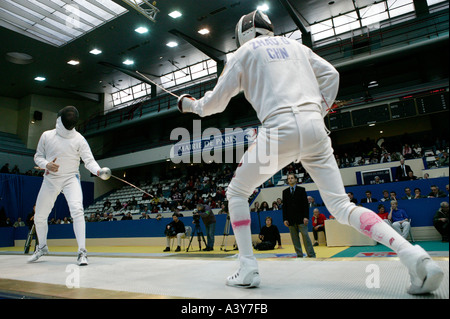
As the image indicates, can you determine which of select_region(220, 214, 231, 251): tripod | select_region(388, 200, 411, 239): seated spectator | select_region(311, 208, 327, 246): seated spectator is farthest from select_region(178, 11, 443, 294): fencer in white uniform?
select_region(220, 214, 231, 251): tripod

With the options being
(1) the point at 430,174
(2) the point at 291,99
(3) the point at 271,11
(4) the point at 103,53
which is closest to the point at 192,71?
(4) the point at 103,53

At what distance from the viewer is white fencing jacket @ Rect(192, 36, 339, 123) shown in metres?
1.64

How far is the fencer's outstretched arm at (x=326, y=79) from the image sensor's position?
71.8 inches

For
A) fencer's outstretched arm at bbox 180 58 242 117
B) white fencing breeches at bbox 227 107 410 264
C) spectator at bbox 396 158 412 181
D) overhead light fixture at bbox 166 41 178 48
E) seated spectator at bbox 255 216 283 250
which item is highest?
overhead light fixture at bbox 166 41 178 48

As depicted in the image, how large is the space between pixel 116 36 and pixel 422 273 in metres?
15.1

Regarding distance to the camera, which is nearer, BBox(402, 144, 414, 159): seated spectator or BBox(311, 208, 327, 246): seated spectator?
BBox(311, 208, 327, 246): seated spectator

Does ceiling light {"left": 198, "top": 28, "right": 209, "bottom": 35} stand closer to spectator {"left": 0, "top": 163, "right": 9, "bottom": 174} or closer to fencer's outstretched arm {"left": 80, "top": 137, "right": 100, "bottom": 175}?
fencer's outstretched arm {"left": 80, "top": 137, "right": 100, "bottom": 175}

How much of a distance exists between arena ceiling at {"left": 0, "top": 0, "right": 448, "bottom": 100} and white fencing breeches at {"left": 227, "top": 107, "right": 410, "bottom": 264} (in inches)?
459

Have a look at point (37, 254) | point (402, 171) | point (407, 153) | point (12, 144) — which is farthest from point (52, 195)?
point (12, 144)

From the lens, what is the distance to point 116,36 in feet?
45.1

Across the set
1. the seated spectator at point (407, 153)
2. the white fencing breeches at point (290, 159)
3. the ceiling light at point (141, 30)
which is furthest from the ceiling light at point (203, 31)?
the white fencing breeches at point (290, 159)

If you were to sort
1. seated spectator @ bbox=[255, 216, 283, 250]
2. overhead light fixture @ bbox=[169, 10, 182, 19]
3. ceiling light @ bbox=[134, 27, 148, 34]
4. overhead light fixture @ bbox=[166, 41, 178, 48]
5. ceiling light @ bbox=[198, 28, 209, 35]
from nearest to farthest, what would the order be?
seated spectator @ bbox=[255, 216, 283, 250] → overhead light fixture @ bbox=[169, 10, 182, 19] → ceiling light @ bbox=[134, 27, 148, 34] → ceiling light @ bbox=[198, 28, 209, 35] → overhead light fixture @ bbox=[166, 41, 178, 48]

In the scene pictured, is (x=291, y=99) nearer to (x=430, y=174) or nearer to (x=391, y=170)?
(x=430, y=174)

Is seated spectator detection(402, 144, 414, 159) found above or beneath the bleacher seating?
beneath
